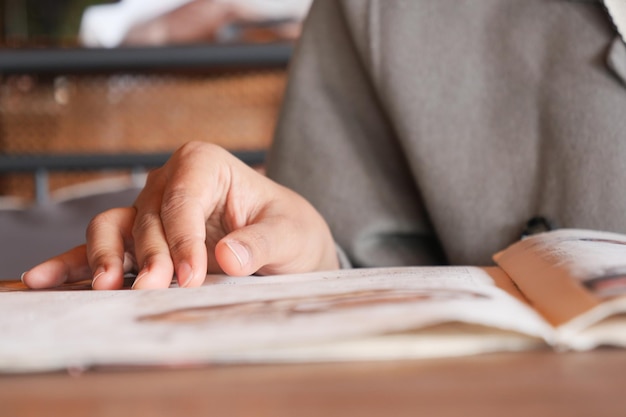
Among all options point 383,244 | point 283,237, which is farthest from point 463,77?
point 283,237

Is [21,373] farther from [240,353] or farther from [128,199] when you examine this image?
[128,199]

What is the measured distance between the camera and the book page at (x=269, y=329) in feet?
0.86

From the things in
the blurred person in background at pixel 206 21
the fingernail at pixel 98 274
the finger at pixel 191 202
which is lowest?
the fingernail at pixel 98 274

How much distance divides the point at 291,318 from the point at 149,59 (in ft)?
3.46

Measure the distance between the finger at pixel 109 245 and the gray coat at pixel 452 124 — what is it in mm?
269

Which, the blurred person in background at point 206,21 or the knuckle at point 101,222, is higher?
the blurred person in background at point 206,21

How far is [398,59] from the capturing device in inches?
29.8

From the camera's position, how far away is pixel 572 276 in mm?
327

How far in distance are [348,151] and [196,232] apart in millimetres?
350

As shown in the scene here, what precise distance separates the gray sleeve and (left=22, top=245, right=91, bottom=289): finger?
0.29 m

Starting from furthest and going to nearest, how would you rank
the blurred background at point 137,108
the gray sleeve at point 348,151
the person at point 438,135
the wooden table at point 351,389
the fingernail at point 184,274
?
the blurred background at point 137,108, the gray sleeve at point 348,151, the person at point 438,135, the fingernail at point 184,274, the wooden table at point 351,389

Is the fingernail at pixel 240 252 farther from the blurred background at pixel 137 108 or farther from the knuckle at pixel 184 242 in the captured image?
the blurred background at pixel 137 108

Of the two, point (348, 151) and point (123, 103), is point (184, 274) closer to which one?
point (348, 151)

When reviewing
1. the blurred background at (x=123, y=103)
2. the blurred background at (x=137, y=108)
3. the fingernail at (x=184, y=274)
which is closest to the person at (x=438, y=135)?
the fingernail at (x=184, y=274)
